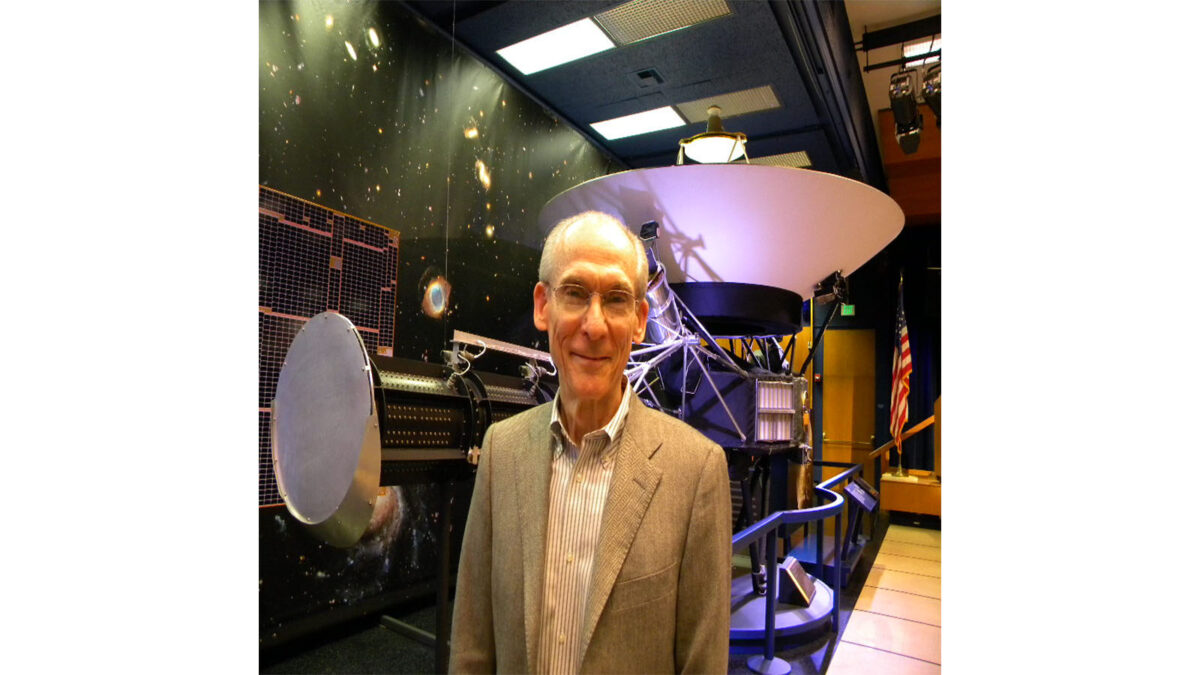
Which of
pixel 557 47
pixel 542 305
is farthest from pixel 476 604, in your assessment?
pixel 557 47

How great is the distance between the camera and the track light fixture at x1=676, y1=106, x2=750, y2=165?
9.09ft

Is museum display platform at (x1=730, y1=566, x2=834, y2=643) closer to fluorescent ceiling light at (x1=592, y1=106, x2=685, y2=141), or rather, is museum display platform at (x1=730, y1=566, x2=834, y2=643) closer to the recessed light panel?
fluorescent ceiling light at (x1=592, y1=106, x2=685, y2=141)

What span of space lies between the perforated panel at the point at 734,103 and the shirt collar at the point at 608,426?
7.35ft

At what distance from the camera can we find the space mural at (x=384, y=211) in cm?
288

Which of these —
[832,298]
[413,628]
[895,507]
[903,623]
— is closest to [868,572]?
[895,507]

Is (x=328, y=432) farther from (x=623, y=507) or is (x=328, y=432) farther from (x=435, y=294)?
(x=435, y=294)

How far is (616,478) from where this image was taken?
121cm

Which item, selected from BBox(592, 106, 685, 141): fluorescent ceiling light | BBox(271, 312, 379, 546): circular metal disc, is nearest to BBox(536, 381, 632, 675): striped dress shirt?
BBox(271, 312, 379, 546): circular metal disc

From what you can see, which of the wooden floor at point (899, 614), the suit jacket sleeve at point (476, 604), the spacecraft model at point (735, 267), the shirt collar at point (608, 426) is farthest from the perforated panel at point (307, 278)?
the wooden floor at point (899, 614)

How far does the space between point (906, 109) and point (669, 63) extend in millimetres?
1466

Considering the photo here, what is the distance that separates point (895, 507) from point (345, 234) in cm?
439

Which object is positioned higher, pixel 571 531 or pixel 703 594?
pixel 571 531

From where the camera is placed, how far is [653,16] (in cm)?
291

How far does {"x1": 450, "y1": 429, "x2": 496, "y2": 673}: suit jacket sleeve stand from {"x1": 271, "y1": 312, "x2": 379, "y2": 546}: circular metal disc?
655mm
